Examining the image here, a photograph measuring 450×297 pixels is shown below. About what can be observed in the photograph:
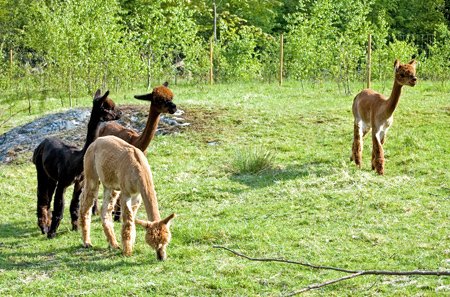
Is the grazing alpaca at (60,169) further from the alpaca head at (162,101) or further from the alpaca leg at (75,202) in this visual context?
the alpaca head at (162,101)

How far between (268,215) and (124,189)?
252 centimetres

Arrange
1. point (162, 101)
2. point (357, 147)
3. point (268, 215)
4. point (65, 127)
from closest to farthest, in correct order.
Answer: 1. point (162, 101)
2. point (268, 215)
3. point (357, 147)
4. point (65, 127)

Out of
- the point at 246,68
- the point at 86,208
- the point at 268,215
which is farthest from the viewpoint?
the point at 246,68

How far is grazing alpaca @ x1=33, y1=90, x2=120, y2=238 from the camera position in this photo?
9.66 metres

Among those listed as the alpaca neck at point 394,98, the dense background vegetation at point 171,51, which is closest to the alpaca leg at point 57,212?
the alpaca neck at point 394,98

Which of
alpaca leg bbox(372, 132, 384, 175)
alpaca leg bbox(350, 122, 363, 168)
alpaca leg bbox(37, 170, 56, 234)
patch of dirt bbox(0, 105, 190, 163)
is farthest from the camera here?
patch of dirt bbox(0, 105, 190, 163)

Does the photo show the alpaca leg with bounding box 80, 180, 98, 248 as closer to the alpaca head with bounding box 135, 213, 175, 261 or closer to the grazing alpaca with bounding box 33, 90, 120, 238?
the grazing alpaca with bounding box 33, 90, 120, 238

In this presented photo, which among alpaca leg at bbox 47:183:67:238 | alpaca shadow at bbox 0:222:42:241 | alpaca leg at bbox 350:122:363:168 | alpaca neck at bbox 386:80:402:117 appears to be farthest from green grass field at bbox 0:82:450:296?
alpaca neck at bbox 386:80:402:117

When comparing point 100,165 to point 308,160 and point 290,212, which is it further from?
point 308,160

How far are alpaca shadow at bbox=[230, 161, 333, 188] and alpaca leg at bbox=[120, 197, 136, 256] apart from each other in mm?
4166

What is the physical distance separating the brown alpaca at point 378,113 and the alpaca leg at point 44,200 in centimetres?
534

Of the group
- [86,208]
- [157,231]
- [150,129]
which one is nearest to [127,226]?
[157,231]

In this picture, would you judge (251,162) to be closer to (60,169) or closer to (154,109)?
(154,109)

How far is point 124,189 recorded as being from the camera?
8242mm
